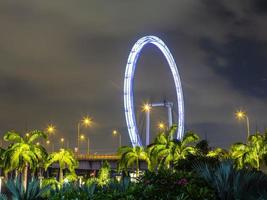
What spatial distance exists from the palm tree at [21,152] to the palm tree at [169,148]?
47.0ft

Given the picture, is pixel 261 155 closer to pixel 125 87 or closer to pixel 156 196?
pixel 125 87

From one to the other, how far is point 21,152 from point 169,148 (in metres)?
17.9

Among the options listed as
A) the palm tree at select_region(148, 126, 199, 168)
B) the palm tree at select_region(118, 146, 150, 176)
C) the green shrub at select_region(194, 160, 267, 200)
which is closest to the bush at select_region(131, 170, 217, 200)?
the green shrub at select_region(194, 160, 267, 200)

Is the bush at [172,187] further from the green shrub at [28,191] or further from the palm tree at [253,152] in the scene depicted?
the palm tree at [253,152]

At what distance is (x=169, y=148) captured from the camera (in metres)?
61.0

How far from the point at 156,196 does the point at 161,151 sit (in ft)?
150

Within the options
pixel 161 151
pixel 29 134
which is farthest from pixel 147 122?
pixel 29 134

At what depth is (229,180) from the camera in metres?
16.0

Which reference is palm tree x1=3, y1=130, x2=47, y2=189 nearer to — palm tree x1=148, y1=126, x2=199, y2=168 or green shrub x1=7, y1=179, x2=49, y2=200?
palm tree x1=148, y1=126, x2=199, y2=168

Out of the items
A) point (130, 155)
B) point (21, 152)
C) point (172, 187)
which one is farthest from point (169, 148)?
point (172, 187)

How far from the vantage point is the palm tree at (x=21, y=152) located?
2226 inches

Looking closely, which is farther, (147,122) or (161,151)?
(147,122)

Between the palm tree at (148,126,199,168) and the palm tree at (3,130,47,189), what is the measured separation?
47.0 ft

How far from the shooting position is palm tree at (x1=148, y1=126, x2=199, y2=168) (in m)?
59.7
